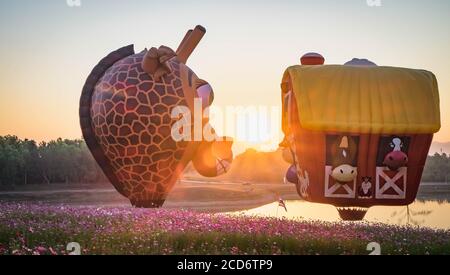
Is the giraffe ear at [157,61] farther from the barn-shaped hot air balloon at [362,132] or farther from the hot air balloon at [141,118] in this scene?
the barn-shaped hot air balloon at [362,132]

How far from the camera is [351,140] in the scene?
43.4 ft

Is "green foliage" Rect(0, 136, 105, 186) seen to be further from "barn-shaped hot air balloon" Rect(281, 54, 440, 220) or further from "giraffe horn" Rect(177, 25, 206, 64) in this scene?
"barn-shaped hot air balloon" Rect(281, 54, 440, 220)

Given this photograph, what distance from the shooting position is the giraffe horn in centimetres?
1545

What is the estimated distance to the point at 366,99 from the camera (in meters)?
13.5

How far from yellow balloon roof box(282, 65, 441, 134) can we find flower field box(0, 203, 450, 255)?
2.39 m

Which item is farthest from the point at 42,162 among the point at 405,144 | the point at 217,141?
the point at 405,144

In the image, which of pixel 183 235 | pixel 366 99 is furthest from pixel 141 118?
pixel 366 99

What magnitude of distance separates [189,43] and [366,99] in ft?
16.4

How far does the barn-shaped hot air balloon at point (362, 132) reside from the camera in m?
13.2

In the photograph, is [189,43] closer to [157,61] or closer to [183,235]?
[157,61]

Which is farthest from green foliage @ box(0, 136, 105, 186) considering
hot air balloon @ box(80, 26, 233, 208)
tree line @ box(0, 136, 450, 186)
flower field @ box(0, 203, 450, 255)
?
flower field @ box(0, 203, 450, 255)

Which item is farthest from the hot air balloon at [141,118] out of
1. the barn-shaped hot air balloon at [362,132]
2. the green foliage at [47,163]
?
the green foliage at [47,163]
